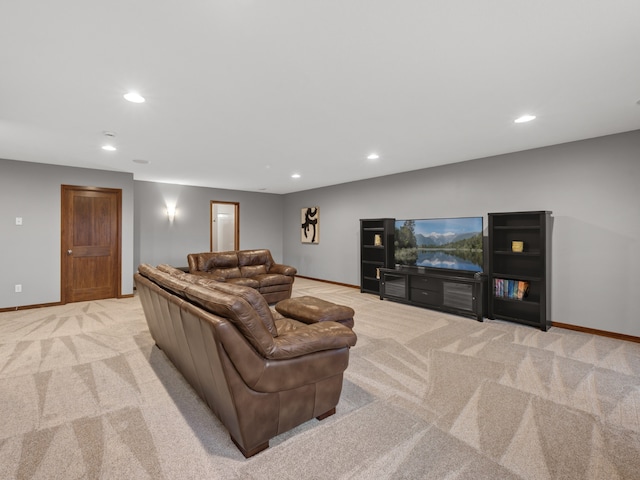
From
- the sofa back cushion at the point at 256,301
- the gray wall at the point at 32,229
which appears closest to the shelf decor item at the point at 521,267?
the sofa back cushion at the point at 256,301

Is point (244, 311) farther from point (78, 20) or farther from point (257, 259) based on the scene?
point (257, 259)

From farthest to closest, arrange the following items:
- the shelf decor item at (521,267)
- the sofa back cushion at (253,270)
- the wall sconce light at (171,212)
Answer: the wall sconce light at (171,212) → the sofa back cushion at (253,270) → the shelf decor item at (521,267)

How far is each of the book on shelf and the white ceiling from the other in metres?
1.88

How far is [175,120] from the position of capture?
3240 mm

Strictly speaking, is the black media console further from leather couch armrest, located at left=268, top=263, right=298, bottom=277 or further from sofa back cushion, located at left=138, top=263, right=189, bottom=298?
sofa back cushion, located at left=138, top=263, right=189, bottom=298

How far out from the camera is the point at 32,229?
5152mm

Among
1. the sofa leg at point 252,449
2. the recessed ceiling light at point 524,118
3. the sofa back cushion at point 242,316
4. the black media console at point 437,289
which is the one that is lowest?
the sofa leg at point 252,449

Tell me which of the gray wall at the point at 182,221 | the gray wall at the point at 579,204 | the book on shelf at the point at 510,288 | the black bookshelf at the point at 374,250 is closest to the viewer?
the gray wall at the point at 579,204

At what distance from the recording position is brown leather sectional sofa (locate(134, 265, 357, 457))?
1.69 metres

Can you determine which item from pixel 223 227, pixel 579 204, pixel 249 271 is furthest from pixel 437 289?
pixel 223 227

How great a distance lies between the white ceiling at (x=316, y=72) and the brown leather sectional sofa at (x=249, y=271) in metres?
2.35

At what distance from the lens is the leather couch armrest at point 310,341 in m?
1.83

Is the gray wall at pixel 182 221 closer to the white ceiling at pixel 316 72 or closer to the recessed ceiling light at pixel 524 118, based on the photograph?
the white ceiling at pixel 316 72

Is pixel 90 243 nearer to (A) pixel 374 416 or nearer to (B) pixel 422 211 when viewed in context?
(A) pixel 374 416
